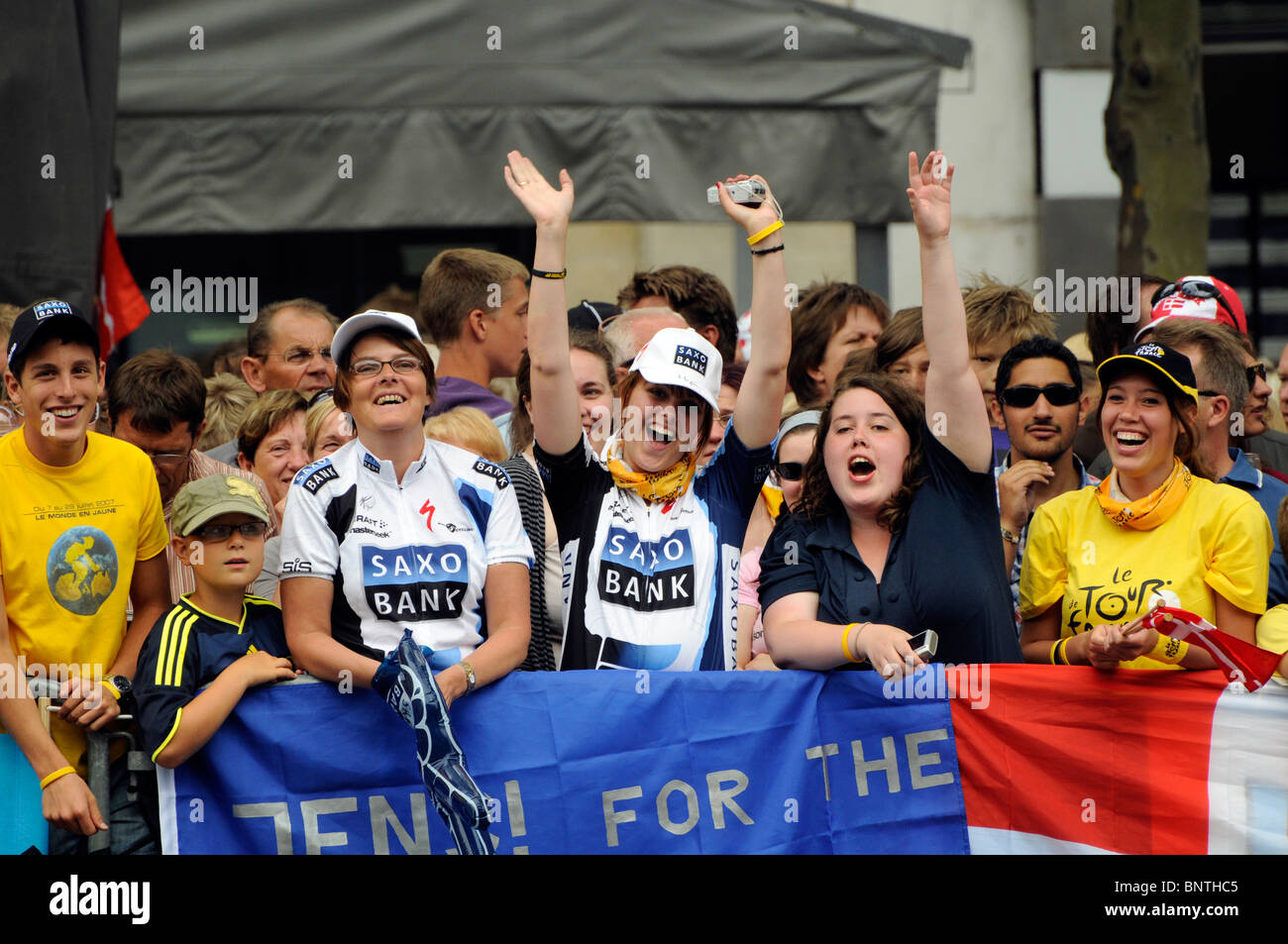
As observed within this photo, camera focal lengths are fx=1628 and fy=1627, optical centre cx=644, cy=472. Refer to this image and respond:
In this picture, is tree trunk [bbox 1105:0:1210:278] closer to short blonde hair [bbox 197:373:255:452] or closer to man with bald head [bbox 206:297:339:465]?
man with bald head [bbox 206:297:339:465]

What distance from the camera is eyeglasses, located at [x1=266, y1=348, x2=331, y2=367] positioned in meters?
6.78

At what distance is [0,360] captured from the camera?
5469mm

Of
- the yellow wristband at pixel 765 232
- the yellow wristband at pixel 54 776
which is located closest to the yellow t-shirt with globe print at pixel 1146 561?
the yellow wristband at pixel 765 232

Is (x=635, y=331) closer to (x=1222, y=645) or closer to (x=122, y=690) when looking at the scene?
(x=122, y=690)

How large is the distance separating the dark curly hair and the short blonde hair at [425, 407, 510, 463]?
1.17m

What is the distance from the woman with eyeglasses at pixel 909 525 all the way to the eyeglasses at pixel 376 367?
1.15 m

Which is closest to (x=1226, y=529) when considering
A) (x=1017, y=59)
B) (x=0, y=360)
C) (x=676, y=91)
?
(x=0, y=360)

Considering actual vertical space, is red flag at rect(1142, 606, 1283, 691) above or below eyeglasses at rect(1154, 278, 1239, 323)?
below

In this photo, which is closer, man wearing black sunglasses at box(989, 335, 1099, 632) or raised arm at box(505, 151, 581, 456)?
raised arm at box(505, 151, 581, 456)

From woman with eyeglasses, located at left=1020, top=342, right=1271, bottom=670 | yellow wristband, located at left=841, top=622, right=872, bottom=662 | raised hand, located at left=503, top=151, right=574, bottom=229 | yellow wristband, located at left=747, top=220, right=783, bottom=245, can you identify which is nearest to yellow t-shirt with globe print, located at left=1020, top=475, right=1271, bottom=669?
woman with eyeglasses, located at left=1020, top=342, right=1271, bottom=670

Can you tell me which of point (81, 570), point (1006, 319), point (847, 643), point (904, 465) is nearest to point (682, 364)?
point (904, 465)

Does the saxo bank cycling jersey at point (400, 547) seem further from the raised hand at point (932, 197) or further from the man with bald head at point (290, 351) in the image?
the man with bald head at point (290, 351)

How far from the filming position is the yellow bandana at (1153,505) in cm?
452
